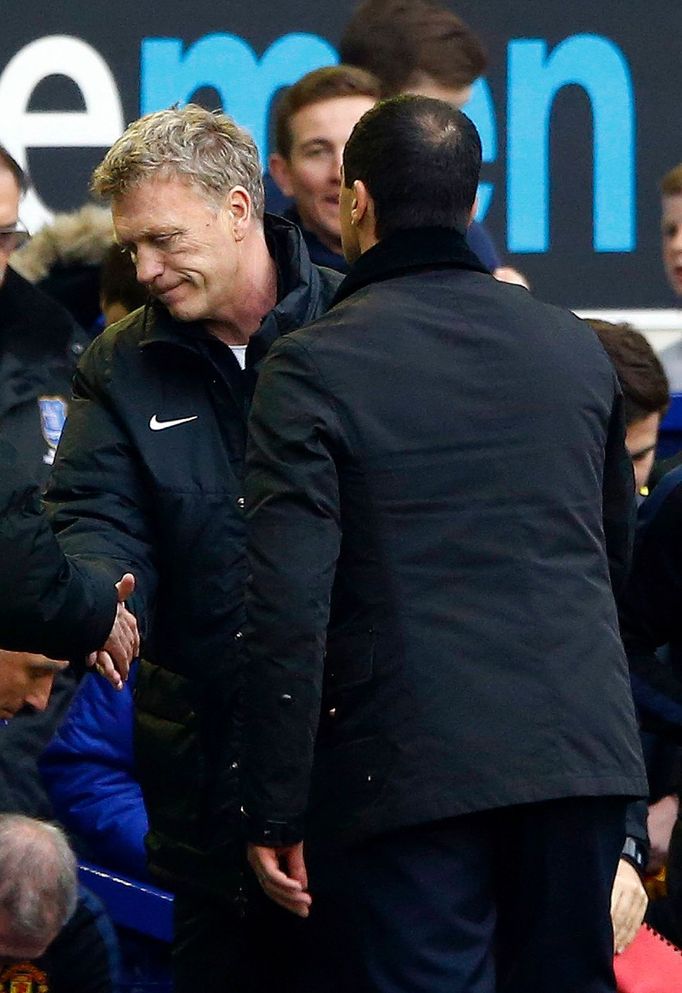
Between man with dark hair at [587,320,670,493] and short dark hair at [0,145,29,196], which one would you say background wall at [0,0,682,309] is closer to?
short dark hair at [0,145,29,196]

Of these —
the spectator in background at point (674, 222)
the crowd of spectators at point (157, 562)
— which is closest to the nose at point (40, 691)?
the crowd of spectators at point (157, 562)

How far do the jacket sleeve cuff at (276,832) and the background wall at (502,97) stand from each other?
284cm

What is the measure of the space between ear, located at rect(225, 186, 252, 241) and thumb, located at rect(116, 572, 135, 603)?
596mm

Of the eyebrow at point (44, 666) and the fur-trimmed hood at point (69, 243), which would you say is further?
the fur-trimmed hood at point (69, 243)

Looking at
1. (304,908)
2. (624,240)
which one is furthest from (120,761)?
(624,240)

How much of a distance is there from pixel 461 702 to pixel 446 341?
1.70 feet

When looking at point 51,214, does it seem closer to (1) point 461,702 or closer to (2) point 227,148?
(2) point 227,148

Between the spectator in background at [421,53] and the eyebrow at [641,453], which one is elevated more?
the spectator in background at [421,53]

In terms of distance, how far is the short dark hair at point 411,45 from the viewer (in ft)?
15.0

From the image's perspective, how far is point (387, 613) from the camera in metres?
3.02

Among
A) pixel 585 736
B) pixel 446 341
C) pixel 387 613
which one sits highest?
pixel 446 341

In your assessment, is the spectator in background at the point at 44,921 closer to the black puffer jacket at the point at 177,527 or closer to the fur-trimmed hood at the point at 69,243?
the black puffer jacket at the point at 177,527

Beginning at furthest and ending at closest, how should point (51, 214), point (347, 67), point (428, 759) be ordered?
1. point (51, 214)
2. point (347, 67)
3. point (428, 759)

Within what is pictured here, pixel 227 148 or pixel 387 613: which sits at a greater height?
pixel 227 148
